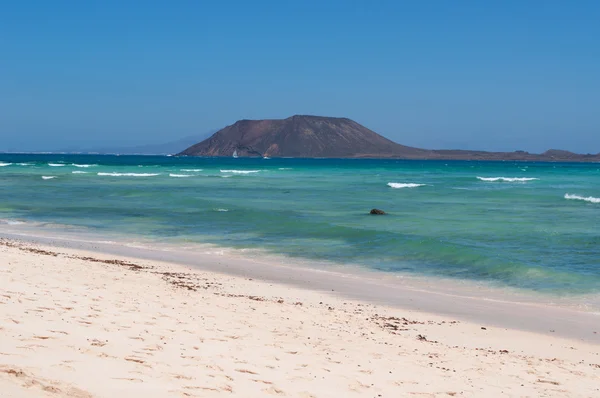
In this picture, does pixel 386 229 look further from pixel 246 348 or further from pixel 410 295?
pixel 246 348

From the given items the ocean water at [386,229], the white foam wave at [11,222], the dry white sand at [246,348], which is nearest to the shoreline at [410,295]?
the dry white sand at [246,348]

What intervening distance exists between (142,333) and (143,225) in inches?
609

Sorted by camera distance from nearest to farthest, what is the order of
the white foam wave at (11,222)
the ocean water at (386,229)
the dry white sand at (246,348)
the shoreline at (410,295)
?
the dry white sand at (246,348)
the shoreline at (410,295)
the ocean water at (386,229)
the white foam wave at (11,222)

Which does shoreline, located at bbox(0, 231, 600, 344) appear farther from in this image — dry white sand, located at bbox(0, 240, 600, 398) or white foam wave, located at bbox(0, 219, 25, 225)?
white foam wave, located at bbox(0, 219, 25, 225)

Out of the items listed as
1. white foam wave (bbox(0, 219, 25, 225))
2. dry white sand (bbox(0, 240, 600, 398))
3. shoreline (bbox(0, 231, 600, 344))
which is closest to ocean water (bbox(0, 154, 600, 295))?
white foam wave (bbox(0, 219, 25, 225))

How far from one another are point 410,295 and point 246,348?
17.0 ft

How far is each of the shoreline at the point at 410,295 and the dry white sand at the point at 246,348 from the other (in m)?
0.55

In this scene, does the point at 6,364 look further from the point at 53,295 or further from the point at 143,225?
the point at 143,225

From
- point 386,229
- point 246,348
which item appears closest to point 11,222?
point 386,229

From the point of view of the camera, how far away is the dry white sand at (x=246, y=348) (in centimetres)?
491

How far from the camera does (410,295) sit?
1089 cm

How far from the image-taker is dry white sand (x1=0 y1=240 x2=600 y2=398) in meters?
4.91

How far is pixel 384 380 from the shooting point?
564cm

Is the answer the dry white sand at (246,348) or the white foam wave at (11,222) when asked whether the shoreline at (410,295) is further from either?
the white foam wave at (11,222)
